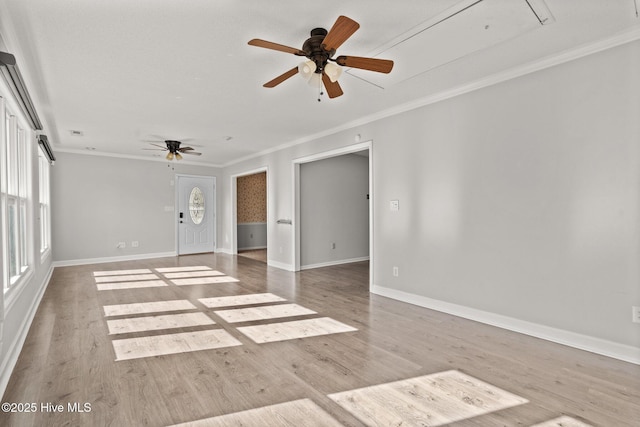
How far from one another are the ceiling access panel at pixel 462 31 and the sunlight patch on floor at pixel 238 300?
3156 millimetres

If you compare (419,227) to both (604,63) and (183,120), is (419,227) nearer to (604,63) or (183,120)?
(604,63)

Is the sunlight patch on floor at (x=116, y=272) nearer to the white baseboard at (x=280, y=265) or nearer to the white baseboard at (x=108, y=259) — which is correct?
the white baseboard at (x=108, y=259)

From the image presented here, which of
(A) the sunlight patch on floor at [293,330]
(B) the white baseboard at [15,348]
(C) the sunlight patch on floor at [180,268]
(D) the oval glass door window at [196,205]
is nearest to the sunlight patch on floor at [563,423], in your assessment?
(A) the sunlight patch on floor at [293,330]

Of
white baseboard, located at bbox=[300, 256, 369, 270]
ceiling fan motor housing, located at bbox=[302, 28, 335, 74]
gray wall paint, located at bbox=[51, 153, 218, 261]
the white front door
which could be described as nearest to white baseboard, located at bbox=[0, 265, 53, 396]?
ceiling fan motor housing, located at bbox=[302, 28, 335, 74]

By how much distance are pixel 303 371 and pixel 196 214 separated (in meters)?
7.35

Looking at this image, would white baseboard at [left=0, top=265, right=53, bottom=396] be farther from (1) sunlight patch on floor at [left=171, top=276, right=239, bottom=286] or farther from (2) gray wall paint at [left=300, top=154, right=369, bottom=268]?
(2) gray wall paint at [left=300, top=154, right=369, bottom=268]

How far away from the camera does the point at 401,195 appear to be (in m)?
4.45

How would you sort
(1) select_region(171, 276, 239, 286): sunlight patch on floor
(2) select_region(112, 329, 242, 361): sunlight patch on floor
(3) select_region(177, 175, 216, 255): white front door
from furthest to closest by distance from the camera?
(3) select_region(177, 175, 216, 255): white front door < (1) select_region(171, 276, 239, 286): sunlight patch on floor < (2) select_region(112, 329, 242, 361): sunlight patch on floor

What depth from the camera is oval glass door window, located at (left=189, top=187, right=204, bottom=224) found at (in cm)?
895

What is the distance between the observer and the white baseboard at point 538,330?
8.82ft

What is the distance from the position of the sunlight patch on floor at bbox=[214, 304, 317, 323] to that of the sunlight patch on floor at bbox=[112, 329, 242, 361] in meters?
0.45

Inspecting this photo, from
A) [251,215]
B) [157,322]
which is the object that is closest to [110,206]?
[251,215]

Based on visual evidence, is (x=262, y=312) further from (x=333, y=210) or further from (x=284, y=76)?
(x=333, y=210)

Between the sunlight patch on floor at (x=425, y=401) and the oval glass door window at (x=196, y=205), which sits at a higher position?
the oval glass door window at (x=196, y=205)
